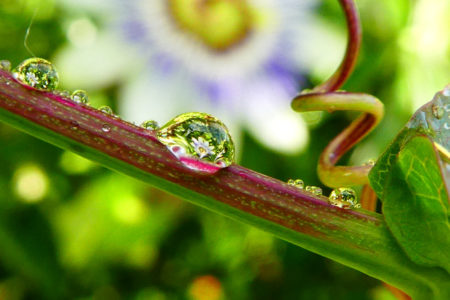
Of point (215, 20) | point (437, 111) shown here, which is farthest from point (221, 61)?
point (437, 111)

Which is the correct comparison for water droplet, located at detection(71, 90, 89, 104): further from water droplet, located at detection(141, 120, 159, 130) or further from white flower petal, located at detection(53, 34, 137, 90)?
white flower petal, located at detection(53, 34, 137, 90)

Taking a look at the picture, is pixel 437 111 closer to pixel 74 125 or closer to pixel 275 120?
pixel 74 125

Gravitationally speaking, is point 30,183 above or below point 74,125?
below

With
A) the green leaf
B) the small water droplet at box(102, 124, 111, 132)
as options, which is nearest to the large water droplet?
the small water droplet at box(102, 124, 111, 132)

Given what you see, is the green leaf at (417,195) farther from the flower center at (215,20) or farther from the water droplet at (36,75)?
the flower center at (215,20)

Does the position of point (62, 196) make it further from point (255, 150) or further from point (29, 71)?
point (29, 71)

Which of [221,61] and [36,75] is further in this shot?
[221,61]

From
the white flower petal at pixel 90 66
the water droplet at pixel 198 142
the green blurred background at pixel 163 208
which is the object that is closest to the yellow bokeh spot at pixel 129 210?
the green blurred background at pixel 163 208
